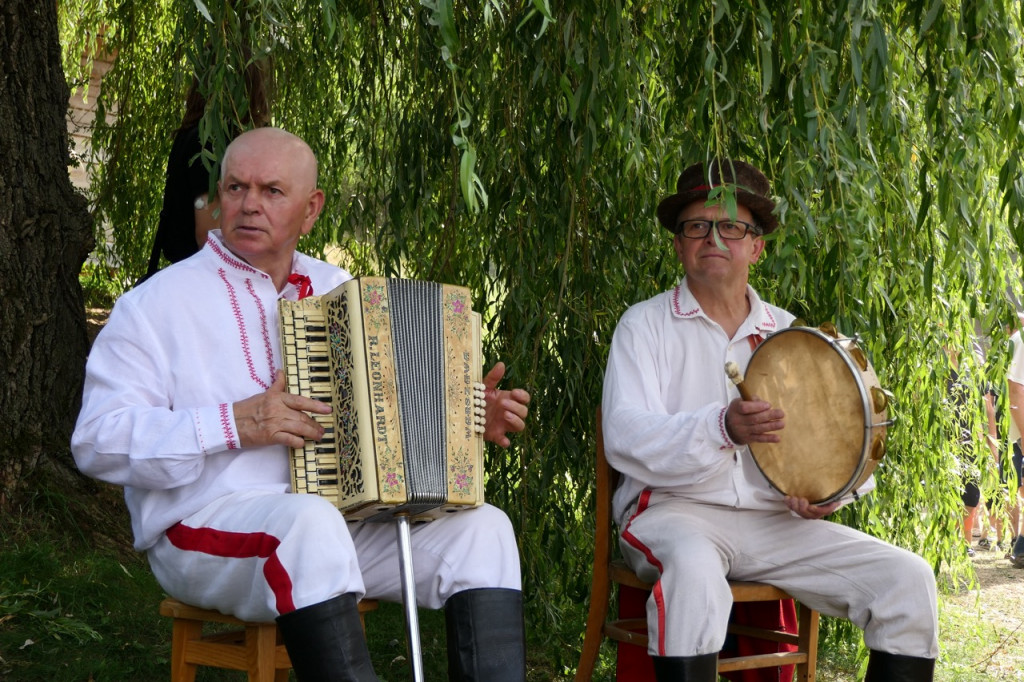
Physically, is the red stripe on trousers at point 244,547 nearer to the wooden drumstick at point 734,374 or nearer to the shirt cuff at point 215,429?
the shirt cuff at point 215,429

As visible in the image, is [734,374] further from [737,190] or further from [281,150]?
[281,150]

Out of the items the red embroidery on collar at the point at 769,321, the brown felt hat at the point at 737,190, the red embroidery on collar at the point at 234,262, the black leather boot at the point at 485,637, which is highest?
the brown felt hat at the point at 737,190

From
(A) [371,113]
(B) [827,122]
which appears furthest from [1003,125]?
(A) [371,113]

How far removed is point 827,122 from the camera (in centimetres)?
306

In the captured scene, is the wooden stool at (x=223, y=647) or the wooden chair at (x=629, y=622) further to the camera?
the wooden chair at (x=629, y=622)

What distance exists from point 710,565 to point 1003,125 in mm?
1357

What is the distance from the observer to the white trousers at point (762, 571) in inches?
121

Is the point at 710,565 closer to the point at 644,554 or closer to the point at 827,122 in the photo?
the point at 644,554

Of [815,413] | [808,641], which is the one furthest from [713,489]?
[808,641]

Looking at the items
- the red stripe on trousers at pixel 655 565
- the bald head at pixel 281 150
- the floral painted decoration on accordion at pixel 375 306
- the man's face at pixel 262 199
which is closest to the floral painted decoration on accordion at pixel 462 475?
the floral painted decoration on accordion at pixel 375 306

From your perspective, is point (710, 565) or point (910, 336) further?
point (910, 336)

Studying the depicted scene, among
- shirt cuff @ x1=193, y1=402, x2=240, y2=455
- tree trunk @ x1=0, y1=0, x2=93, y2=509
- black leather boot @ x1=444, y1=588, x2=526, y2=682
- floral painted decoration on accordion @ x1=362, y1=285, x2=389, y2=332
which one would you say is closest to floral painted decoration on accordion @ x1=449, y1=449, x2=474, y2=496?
black leather boot @ x1=444, y1=588, x2=526, y2=682

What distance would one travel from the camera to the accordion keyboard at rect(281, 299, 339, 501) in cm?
276

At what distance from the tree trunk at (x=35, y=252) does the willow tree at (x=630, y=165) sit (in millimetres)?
554
